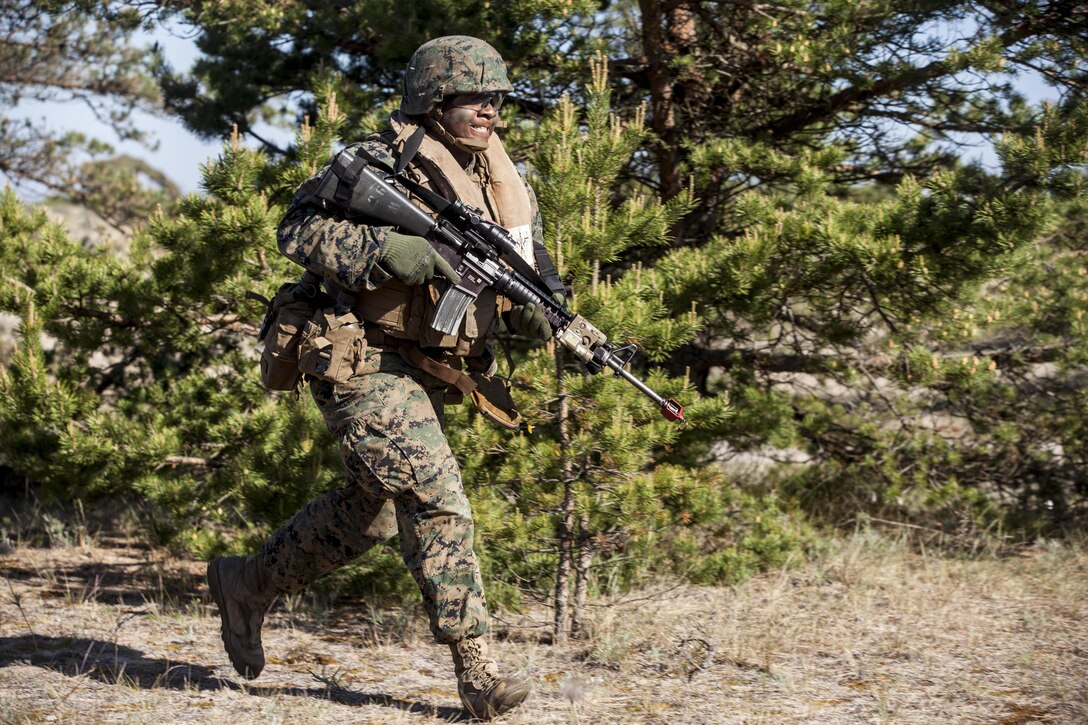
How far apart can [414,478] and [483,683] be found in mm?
695

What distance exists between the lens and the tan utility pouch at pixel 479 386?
11.3 ft

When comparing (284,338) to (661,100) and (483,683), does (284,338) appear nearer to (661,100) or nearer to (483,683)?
(483,683)

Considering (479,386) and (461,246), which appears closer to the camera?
(461,246)

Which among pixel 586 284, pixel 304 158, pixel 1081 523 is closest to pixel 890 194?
pixel 1081 523

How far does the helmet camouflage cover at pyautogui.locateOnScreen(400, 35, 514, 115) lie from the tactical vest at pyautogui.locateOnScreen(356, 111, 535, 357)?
0.38 feet

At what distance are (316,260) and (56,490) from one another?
9.93 ft

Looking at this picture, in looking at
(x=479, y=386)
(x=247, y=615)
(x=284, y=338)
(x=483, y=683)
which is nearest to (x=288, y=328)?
(x=284, y=338)

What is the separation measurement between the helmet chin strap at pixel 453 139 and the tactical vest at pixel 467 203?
36mm

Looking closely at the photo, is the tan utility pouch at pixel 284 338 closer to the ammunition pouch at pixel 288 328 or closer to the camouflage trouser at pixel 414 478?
the ammunition pouch at pixel 288 328

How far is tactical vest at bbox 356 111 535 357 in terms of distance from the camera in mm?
3389

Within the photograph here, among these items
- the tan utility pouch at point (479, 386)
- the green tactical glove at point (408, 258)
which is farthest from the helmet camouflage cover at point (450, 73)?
the tan utility pouch at point (479, 386)

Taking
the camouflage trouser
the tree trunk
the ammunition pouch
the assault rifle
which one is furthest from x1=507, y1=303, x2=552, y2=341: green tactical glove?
the tree trunk

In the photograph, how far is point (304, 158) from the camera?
15.7ft

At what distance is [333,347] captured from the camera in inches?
129
